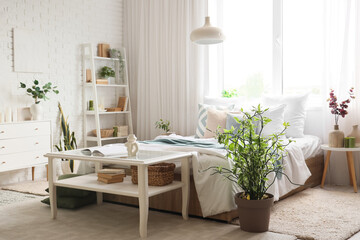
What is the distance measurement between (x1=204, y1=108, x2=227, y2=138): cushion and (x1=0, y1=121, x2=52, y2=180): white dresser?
6.28 feet

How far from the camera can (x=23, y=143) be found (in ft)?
15.2

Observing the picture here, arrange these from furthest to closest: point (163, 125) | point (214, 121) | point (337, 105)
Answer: point (163, 125), point (214, 121), point (337, 105)

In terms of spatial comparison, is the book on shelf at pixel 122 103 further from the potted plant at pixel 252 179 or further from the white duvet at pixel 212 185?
the potted plant at pixel 252 179

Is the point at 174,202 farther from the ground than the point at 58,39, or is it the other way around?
the point at 58,39

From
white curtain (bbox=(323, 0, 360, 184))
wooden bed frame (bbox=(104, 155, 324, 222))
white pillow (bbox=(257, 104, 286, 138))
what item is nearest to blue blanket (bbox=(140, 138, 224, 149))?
wooden bed frame (bbox=(104, 155, 324, 222))

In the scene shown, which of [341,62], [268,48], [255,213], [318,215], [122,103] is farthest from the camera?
[122,103]

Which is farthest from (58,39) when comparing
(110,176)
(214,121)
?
(110,176)

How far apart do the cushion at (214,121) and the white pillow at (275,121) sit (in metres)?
0.49

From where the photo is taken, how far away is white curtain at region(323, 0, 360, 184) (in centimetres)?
448

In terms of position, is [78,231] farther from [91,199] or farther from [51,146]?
[51,146]

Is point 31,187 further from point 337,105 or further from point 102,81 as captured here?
point 337,105

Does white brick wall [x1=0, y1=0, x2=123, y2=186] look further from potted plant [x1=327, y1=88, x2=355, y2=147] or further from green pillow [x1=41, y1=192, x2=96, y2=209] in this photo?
potted plant [x1=327, y1=88, x2=355, y2=147]

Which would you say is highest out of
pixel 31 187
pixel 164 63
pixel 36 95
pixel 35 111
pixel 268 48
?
pixel 268 48

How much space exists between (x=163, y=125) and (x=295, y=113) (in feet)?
5.88
